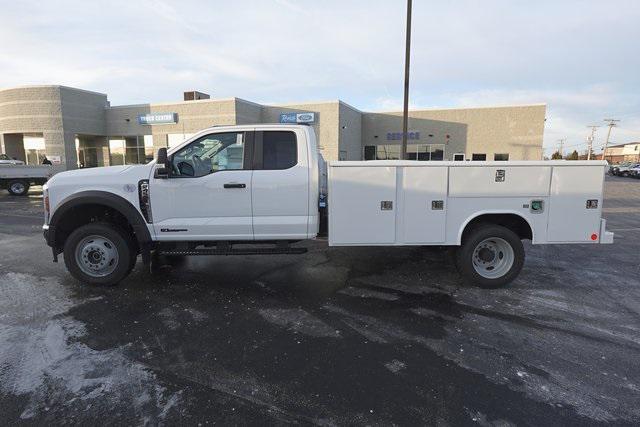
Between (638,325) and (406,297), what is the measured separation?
258 centimetres

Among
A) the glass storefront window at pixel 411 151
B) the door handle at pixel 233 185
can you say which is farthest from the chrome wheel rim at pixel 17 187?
the glass storefront window at pixel 411 151

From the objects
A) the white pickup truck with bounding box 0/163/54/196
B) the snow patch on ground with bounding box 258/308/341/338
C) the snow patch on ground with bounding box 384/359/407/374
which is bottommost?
the snow patch on ground with bounding box 384/359/407/374

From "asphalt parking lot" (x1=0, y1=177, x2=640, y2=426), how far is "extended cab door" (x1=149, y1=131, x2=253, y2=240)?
891 millimetres

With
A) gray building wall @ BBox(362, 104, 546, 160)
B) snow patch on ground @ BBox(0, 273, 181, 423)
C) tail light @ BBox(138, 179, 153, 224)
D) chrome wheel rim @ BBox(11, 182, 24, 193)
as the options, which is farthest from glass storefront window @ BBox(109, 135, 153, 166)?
snow patch on ground @ BBox(0, 273, 181, 423)

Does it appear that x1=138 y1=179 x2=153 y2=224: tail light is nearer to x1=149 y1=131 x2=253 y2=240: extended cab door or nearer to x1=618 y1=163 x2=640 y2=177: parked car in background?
x1=149 y1=131 x2=253 y2=240: extended cab door

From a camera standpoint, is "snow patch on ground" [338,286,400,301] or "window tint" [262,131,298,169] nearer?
"snow patch on ground" [338,286,400,301]

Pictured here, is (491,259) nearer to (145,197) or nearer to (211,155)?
(211,155)

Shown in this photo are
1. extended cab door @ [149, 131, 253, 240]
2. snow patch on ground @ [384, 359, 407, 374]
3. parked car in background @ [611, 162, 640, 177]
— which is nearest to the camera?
snow patch on ground @ [384, 359, 407, 374]

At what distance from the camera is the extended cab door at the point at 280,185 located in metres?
5.57

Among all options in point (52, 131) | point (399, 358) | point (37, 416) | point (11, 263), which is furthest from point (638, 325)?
point (52, 131)

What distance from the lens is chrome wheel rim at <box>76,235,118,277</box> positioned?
583cm

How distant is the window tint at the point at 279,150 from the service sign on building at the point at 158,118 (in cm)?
3002

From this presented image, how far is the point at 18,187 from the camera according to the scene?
20.2 metres

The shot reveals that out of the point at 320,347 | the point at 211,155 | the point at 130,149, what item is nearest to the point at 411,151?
the point at 130,149
